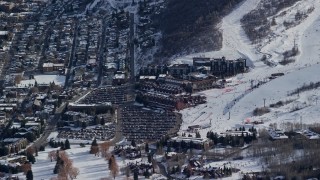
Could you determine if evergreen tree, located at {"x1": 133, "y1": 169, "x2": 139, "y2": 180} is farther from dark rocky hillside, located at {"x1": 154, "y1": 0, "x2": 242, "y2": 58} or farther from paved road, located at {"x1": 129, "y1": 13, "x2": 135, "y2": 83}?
dark rocky hillside, located at {"x1": 154, "y1": 0, "x2": 242, "y2": 58}

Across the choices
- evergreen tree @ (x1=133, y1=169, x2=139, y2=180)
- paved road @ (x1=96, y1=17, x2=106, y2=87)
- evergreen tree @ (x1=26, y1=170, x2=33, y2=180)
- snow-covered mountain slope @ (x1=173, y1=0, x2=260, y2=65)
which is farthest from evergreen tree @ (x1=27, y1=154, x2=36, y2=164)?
snow-covered mountain slope @ (x1=173, y1=0, x2=260, y2=65)

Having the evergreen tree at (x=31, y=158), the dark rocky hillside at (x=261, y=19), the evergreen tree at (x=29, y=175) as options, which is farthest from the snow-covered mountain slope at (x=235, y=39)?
the evergreen tree at (x=29, y=175)

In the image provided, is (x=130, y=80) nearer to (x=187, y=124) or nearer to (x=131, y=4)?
(x=187, y=124)

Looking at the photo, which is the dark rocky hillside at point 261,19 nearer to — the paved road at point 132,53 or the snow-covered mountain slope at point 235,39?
the snow-covered mountain slope at point 235,39

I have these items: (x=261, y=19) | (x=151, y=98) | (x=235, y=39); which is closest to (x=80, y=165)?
(x=151, y=98)

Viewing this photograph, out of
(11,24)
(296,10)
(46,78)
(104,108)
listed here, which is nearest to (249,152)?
(104,108)

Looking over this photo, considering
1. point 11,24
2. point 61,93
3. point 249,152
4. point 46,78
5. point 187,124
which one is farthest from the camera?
point 11,24
